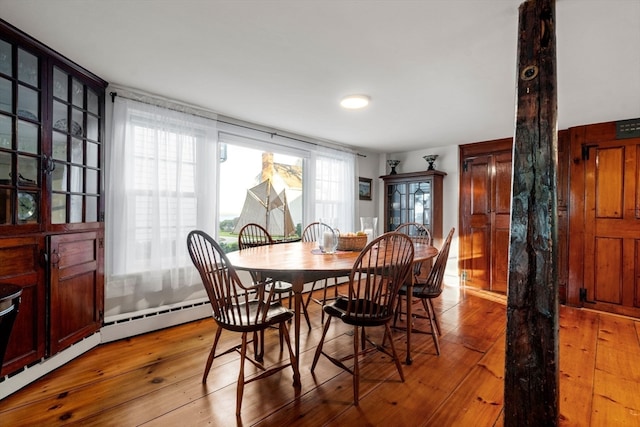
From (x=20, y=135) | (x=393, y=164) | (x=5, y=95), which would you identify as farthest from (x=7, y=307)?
(x=393, y=164)

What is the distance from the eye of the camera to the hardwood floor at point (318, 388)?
1617 millimetres

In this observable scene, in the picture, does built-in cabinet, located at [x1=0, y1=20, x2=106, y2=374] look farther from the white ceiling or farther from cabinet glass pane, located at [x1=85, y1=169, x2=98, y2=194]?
the white ceiling

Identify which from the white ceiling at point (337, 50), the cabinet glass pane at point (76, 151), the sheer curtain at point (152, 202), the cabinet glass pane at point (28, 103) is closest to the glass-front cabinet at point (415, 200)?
the white ceiling at point (337, 50)

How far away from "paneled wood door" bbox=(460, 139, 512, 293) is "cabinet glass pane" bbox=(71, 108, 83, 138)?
4511 millimetres

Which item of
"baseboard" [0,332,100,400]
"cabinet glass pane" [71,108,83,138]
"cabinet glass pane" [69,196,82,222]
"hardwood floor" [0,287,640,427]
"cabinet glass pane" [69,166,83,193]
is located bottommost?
"hardwood floor" [0,287,640,427]

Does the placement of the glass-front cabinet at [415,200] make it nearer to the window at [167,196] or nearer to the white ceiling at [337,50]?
the white ceiling at [337,50]

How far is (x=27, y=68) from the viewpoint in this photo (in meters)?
1.92

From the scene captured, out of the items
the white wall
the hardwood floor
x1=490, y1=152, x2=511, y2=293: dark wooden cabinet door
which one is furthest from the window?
x1=490, y1=152, x2=511, y2=293: dark wooden cabinet door

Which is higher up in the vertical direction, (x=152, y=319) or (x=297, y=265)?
(x=297, y=265)

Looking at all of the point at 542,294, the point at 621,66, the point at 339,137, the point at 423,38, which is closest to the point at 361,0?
the point at 423,38

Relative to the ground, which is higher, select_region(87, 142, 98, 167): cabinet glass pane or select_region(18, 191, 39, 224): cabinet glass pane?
select_region(87, 142, 98, 167): cabinet glass pane

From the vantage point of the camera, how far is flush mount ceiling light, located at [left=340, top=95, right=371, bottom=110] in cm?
271

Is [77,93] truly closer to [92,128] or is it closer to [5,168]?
[92,128]

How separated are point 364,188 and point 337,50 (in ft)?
10.9
